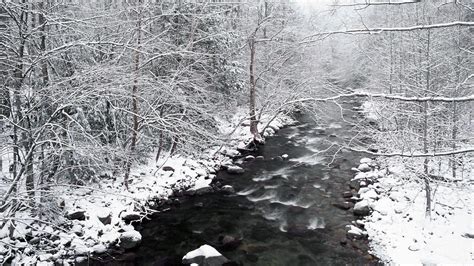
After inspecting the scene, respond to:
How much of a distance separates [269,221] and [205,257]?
3050 mm

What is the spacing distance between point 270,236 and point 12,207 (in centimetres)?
700

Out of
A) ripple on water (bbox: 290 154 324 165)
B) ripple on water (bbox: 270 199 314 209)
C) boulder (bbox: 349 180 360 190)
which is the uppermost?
ripple on water (bbox: 290 154 324 165)

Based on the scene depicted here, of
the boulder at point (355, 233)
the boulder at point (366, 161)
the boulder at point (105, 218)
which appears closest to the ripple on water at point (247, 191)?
the boulder at point (355, 233)

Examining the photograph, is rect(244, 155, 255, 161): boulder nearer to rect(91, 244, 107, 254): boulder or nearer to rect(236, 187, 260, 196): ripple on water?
rect(236, 187, 260, 196): ripple on water

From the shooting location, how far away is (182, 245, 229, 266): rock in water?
317 inches

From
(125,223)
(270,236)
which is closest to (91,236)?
(125,223)

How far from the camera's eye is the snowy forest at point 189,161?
5.47m

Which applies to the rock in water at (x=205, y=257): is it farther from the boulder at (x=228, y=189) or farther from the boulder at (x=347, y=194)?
the boulder at (x=347, y=194)

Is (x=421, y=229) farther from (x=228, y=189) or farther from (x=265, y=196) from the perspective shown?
(x=228, y=189)

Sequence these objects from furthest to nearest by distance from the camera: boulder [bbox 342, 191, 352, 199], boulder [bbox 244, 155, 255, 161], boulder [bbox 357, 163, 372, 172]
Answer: boulder [bbox 244, 155, 255, 161] < boulder [bbox 357, 163, 372, 172] < boulder [bbox 342, 191, 352, 199]

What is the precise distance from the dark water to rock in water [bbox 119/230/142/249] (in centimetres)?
19

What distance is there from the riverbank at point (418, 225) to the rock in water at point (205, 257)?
12.6 ft

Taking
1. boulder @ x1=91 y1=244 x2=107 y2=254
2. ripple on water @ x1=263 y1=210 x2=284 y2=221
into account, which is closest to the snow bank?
ripple on water @ x1=263 y1=210 x2=284 y2=221

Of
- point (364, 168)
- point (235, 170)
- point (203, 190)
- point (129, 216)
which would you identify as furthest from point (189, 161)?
point (364, 168)
